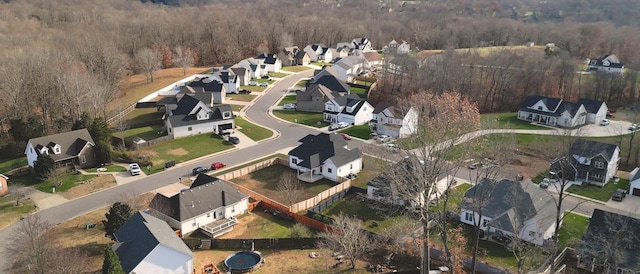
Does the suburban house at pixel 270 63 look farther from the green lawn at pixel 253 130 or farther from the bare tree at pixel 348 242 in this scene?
the bare tree at pixel 348 242

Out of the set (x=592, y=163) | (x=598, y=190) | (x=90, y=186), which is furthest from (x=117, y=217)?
(x=592, y=163)

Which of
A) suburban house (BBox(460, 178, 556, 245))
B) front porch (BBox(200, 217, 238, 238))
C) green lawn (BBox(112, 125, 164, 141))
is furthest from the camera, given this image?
green lawn (BBox(112, 125, 164, 141))

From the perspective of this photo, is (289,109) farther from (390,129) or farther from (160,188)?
(160,188)

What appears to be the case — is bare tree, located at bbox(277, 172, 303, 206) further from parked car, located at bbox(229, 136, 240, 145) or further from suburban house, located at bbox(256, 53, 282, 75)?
suburban house, located at bbox(256, 53, 282, 75)

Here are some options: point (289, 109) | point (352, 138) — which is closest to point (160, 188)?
point (352, 138)

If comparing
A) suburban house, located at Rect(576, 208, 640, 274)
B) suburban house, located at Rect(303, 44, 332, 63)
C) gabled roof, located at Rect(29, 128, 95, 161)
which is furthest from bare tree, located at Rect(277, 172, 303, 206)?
suburban house, located at Rect(303, 44, 332, 63)

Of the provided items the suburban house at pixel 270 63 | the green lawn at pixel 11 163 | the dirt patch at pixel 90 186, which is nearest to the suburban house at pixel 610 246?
the dirt patch at pixel 90 186
